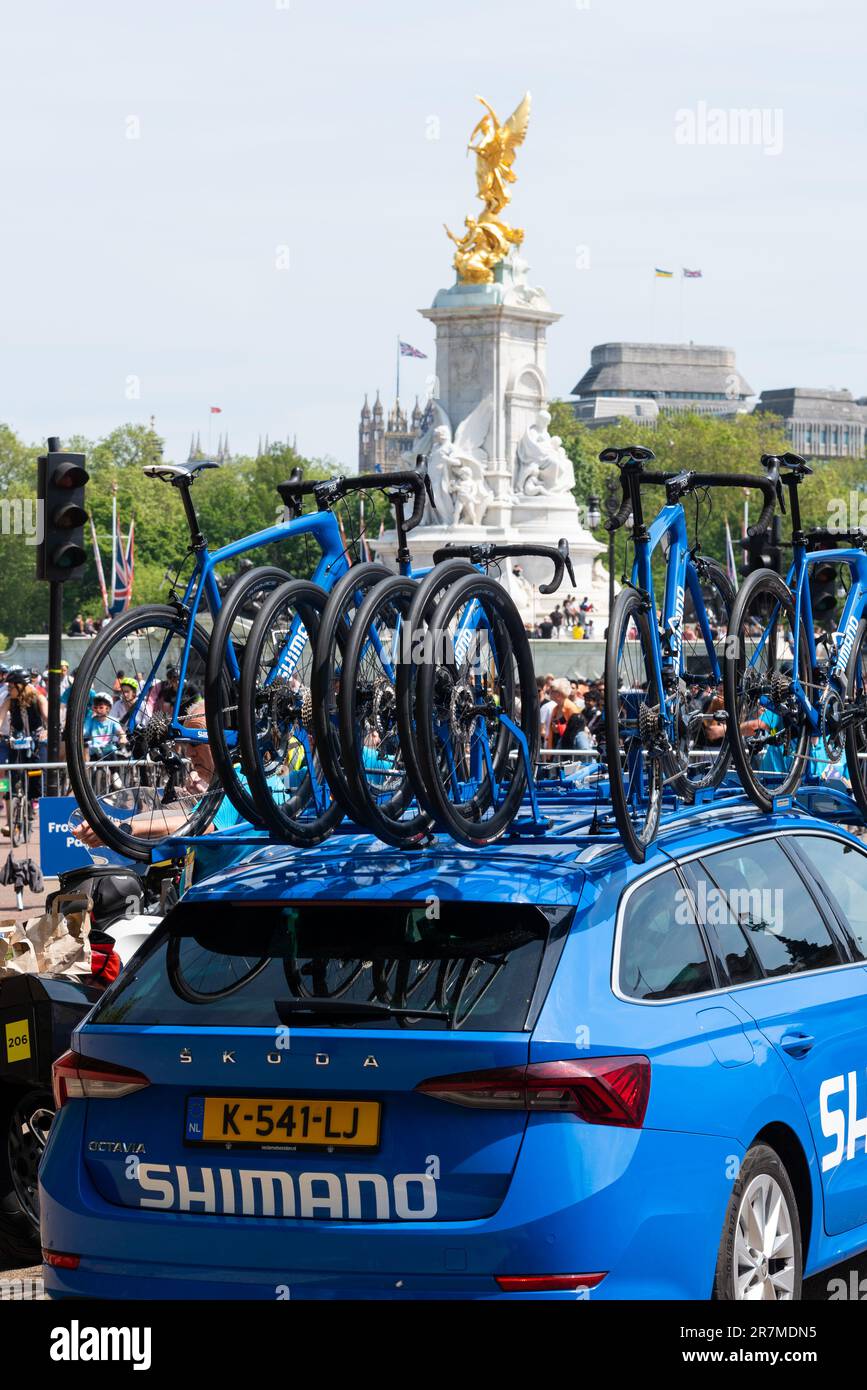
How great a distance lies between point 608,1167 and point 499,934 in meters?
→ 0.64

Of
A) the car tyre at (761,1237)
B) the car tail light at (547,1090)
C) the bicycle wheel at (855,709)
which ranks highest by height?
the bicycle wheel at (855,709)

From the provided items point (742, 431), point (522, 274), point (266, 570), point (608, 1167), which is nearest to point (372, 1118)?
point (608, 1167)

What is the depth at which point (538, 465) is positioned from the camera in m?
62.7

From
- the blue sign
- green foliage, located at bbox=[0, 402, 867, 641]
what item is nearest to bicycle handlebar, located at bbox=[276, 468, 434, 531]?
the blue sign

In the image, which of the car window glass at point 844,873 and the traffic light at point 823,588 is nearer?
the car window glass at point 844,873

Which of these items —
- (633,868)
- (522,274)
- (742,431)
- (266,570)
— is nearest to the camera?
(633,868)

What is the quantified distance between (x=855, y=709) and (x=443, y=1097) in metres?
4.03

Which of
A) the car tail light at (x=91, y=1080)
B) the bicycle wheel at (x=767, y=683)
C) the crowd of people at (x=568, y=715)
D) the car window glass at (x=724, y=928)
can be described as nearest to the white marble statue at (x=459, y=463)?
the crowd of people at (x=568, y=715)

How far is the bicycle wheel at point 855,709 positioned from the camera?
8.19 m

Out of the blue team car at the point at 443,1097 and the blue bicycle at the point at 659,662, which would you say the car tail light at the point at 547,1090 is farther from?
the blue bicycle at the point at 659,662

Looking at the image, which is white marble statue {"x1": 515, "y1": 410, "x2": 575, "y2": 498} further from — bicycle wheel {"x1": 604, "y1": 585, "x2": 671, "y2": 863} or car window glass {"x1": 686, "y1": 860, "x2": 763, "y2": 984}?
car window glass {"x1": 686, "y1": 860, "x2": 763, "y2": 984}

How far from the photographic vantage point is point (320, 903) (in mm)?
5250

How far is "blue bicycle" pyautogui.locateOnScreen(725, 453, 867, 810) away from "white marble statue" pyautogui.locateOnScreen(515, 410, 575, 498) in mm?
54014
